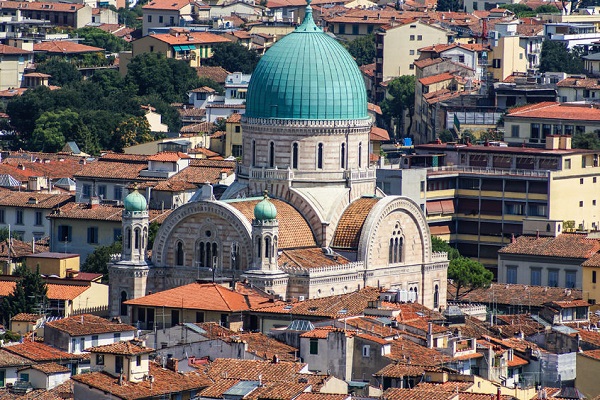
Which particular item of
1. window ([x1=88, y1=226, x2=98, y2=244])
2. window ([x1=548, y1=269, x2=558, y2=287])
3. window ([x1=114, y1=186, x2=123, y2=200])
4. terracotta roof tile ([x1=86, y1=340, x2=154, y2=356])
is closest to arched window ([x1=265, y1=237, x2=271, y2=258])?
window ([x1=548, y1=269, x2=558, y2=287])

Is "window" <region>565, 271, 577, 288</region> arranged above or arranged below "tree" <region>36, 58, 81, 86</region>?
below

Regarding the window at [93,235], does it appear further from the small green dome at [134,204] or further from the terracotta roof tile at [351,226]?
the terracotta roof tile at [351,226]

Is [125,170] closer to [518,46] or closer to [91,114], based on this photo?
[91,114]

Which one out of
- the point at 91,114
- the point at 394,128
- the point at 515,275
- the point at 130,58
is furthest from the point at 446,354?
the point at 130,58

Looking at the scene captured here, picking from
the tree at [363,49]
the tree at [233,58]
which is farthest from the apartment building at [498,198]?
the tree at [363,49]

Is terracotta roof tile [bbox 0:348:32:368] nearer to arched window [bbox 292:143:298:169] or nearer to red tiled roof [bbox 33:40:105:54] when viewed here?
arched window [bbox 292:143:298:169]

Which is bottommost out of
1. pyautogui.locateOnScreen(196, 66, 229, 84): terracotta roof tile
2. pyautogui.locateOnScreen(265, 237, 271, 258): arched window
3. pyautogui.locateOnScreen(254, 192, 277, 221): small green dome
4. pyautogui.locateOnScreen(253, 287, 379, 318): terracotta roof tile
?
pyautogui.locateOnScreen(253, 287, 379, 318): terracotta roof tile
